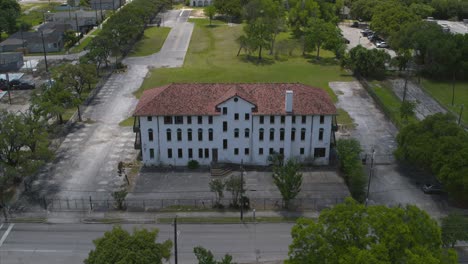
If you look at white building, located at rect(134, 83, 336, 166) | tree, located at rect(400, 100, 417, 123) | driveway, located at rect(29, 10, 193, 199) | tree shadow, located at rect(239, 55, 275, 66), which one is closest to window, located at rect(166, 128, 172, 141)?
white building, located at rect(134, 83, 336, 166)

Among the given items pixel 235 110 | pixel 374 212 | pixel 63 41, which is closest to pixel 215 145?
pixel 235 110

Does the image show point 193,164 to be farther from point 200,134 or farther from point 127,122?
point 127,122

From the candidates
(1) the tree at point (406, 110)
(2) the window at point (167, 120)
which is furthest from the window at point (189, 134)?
(1) the tree at point (406, 110)

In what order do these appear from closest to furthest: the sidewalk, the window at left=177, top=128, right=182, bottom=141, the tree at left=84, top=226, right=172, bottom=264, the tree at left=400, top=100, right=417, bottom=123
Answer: the tree at left=84, top=226, right=172, bottom=264 < the sidewalk < the window at left=177, top=128, right=182, bottom=141 < the tree at left=400, top=100, right=417, bottom=123

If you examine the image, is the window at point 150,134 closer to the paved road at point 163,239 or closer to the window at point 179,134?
the window at point 179,134

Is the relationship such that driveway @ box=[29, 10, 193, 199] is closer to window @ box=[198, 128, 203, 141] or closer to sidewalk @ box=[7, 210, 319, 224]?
sidewalk @ box=[7, 210, 319, 224]

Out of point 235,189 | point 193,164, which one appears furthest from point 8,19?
point 235,189
